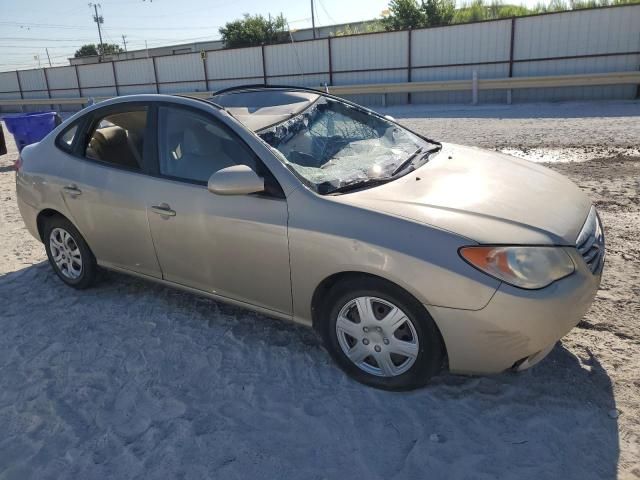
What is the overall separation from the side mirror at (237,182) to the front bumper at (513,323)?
1195 mm

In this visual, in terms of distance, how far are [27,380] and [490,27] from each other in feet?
62.1

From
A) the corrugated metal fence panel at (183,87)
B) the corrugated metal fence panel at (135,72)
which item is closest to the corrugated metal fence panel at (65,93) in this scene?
the corrugated metal fence panel at (135,72)

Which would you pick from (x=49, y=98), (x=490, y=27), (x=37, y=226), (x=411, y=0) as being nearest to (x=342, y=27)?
(x=411, y=0)

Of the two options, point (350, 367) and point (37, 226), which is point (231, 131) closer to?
point (350, 367)

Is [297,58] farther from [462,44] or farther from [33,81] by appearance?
[33,81]

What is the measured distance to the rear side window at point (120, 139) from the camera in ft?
12.4

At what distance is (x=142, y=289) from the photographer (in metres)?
4.43

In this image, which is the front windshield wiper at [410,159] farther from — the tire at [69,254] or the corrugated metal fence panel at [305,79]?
the corrugated metal fence panel at [305,79]

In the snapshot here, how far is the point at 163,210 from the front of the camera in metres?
3.47

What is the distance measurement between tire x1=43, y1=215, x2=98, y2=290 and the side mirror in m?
1.86

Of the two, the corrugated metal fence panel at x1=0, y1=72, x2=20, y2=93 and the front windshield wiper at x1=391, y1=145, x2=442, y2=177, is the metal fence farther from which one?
the front windshield wiper at x1=391, y1=145, x2=442, y2=177

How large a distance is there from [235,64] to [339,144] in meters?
23.0

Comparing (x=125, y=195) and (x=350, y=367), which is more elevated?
(x=125, y=195)

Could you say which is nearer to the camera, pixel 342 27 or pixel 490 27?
pixel 490 27
